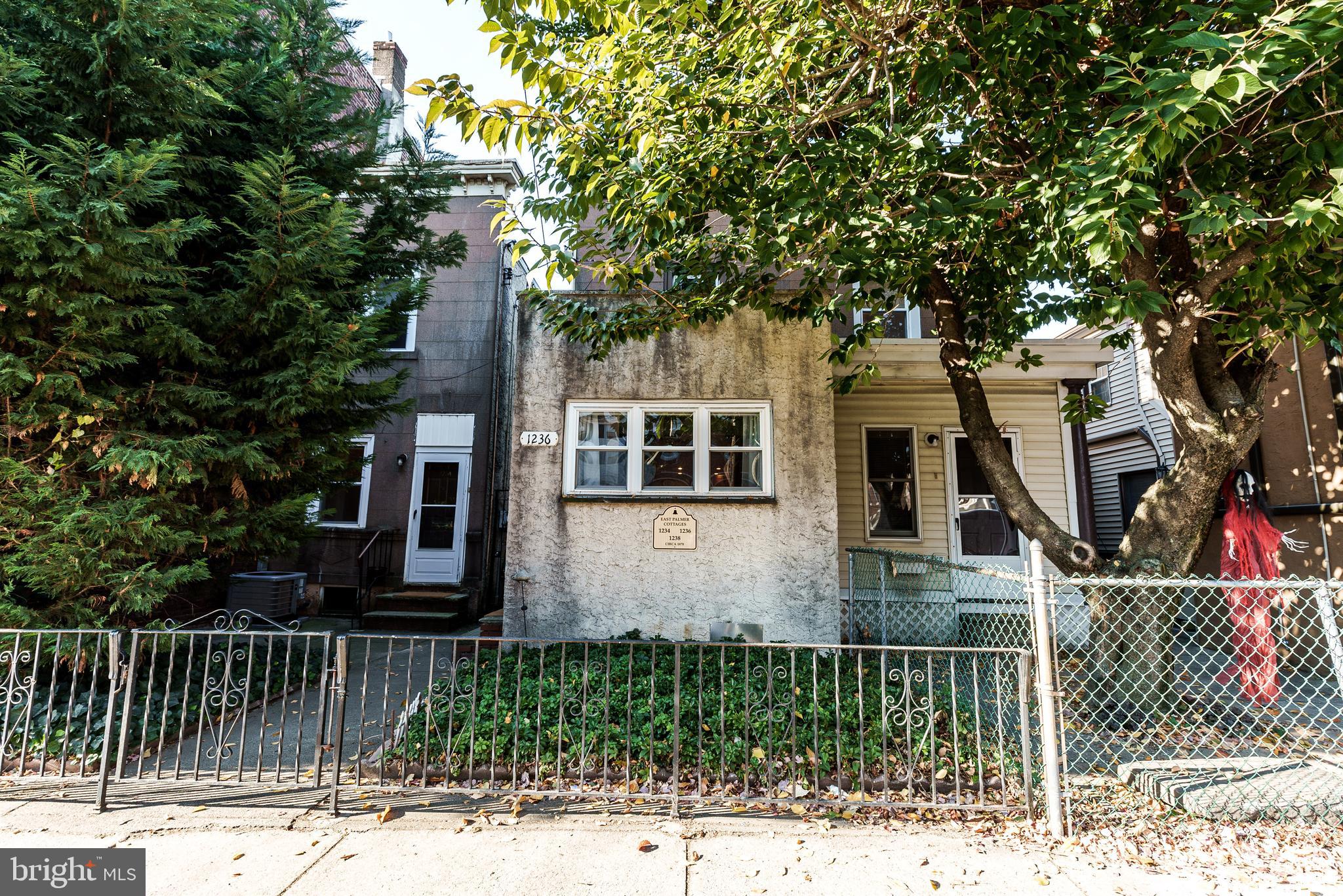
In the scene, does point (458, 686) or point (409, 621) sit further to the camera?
point (409, 621)

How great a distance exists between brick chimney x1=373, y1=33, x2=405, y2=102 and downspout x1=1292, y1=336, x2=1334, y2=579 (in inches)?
630

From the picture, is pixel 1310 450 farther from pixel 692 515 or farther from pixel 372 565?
pixel 372 565

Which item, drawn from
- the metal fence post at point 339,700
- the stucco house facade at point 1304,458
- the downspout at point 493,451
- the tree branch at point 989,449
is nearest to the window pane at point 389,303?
the downspout at point 493,451

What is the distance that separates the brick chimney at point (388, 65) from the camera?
13156 millimetres

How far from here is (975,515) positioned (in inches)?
351

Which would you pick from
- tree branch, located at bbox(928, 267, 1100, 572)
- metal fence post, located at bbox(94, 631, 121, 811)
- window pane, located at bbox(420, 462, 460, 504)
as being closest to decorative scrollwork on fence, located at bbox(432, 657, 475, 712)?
metal fence post, located at bbox(94, 631, 121, 811)

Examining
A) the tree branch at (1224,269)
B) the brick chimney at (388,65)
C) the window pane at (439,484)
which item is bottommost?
the window pane at (439,484)

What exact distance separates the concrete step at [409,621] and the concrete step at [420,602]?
8cm

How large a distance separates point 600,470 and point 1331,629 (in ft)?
19.2

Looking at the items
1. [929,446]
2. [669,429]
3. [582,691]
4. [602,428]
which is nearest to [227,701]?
[582,691]

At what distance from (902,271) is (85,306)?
6.85 metres

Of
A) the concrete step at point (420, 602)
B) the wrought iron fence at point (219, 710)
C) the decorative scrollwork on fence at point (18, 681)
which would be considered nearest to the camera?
the wrought iron fence at point (219, 710)

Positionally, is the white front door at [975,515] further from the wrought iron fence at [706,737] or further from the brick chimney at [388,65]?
the brick chimney at [388,65]

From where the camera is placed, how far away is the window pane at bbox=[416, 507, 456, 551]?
35.1 ft
